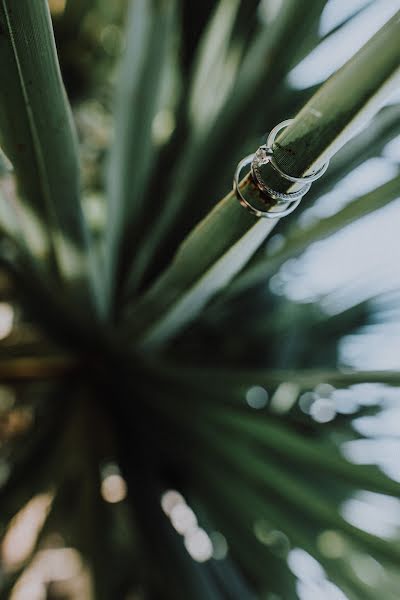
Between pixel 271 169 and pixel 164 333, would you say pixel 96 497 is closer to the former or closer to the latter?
pixel 164 333

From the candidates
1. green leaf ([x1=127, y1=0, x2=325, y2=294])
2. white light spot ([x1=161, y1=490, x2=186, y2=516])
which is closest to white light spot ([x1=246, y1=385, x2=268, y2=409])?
white light spot ([x1=161, y1=490, x2=186, y2=516])

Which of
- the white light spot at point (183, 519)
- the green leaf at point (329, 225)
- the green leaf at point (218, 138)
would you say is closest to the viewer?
the green leaf at point (329, 225)

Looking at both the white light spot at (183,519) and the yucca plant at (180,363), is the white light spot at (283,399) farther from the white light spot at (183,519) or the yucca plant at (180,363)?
the white light spot at (183,519)

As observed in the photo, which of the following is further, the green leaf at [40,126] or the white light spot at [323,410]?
the white light spot at [323,410]

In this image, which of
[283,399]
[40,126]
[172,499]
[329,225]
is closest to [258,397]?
[283,399]

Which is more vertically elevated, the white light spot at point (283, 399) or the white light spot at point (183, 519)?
the white light spot at point (283, 399)

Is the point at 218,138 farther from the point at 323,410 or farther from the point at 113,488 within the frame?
the point at 113,488

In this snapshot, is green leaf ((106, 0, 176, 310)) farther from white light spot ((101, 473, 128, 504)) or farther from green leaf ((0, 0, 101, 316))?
white light spot ((101, 473, 128, 504))

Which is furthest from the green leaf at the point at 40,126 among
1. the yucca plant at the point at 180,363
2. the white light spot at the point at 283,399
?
the white light spot at the point at 283,399
